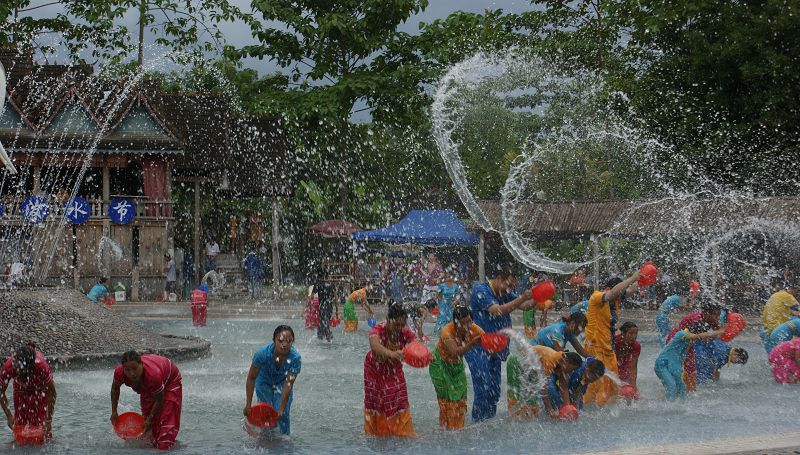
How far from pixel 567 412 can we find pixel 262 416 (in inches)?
117

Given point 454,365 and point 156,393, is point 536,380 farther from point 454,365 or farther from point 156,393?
point 156,393

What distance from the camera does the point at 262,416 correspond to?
8320 mm

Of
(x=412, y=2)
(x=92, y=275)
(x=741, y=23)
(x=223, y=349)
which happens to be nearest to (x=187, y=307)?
(x=92, y=275)

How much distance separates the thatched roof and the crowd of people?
11.4 metres

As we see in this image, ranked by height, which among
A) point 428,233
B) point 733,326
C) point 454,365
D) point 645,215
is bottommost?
point 454,365

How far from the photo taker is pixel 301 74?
34031 millimetres

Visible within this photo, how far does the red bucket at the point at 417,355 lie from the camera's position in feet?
26.3

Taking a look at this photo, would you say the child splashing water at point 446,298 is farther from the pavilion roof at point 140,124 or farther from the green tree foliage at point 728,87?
the pavilion roof at point 140,124

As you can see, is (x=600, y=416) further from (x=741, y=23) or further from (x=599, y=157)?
(x=599, y=157)

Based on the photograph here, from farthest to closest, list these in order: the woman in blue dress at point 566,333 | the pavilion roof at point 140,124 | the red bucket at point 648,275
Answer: the pavilion roof at point 140,124 < the red bucket at point 648,275 < the woman in blue dress at point 566,333

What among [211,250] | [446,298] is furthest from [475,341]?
[211,250]

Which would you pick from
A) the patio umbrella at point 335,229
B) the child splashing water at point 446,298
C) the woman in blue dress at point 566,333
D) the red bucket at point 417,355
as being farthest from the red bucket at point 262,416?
the patio umbrella at point 335,229

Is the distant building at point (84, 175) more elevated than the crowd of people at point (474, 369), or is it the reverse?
the distant building at point (84, 175)

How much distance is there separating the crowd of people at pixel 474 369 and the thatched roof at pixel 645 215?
37.3 ft
